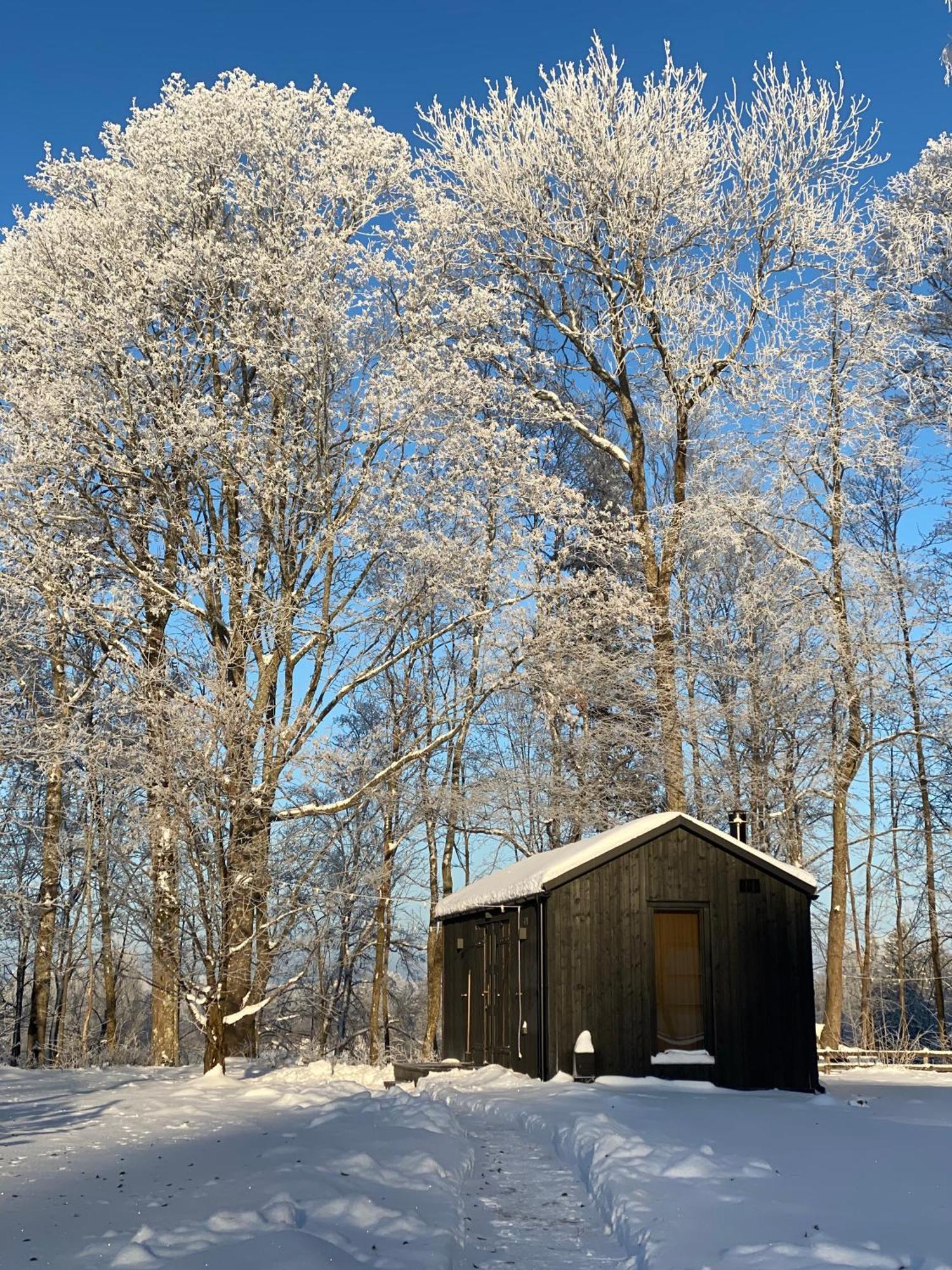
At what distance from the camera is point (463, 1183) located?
25.9 feet

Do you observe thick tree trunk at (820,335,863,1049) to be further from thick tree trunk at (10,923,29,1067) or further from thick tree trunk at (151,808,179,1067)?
thick tree trunk at (10,923,29,1067)

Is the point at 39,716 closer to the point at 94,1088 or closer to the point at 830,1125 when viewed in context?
the point at 94,1088

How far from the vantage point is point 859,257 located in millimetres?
20062

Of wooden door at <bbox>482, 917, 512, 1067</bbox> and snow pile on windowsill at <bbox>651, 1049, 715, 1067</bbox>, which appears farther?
wooden door at <bbox>482, 917, 512, 1067</bbox>

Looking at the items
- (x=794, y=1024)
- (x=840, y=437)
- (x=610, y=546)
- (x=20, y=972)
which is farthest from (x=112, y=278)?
(x=20, y=972)

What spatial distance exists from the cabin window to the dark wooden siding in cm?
163

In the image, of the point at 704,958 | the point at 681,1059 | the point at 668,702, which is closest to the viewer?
the point at 681,1059

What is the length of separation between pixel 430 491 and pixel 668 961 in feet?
24.7

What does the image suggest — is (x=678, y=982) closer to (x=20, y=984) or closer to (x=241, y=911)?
(x=241, y=911)

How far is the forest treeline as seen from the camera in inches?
647

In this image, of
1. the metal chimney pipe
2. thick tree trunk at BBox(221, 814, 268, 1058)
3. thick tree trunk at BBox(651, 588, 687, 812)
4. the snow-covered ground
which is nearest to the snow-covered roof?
the metal chimney pipe

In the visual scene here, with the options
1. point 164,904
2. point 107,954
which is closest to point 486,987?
point 164,904

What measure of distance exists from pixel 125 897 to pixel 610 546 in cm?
941

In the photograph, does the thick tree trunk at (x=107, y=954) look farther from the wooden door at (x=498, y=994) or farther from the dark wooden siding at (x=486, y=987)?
the wooden door at (x=498, y=994)
